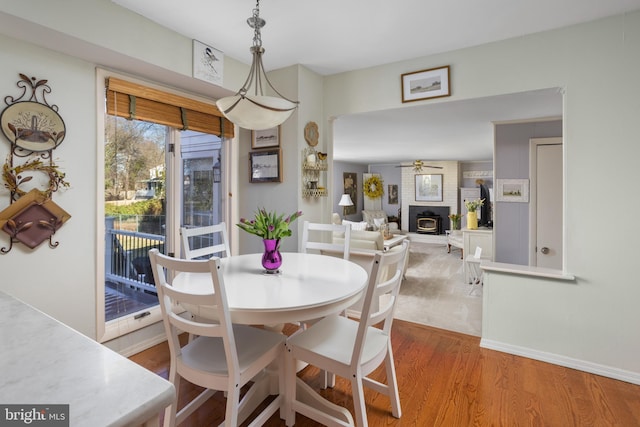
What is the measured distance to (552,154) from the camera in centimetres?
398

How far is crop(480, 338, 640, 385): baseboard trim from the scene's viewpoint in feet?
7.14

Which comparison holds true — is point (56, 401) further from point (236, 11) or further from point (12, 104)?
point (236, 11)

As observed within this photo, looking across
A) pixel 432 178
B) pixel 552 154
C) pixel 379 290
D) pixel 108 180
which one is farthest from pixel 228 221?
pixel 432 178

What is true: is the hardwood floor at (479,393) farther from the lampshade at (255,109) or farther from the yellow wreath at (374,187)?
the yellow wreath at (374,187)

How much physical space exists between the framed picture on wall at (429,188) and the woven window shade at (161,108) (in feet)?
23.8

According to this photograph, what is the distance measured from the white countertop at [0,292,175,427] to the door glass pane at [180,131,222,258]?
87.9 inches

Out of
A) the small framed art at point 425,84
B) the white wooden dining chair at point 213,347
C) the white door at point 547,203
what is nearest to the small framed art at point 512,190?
the white door at point 547,203

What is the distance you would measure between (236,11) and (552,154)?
389 cm

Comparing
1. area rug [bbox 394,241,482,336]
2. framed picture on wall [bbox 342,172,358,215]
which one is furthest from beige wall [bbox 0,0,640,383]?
framed picture on wall [bbox 342,172,358,215]

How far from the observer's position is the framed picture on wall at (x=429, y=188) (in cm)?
912

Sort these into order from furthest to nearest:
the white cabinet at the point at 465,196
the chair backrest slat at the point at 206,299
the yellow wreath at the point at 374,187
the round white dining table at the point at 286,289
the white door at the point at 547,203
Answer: the yellow wreath at the point at 374,187 < the white cabinet at the point at 465,196 < the white door at the point at 547,203 < the round white dining table at the point at 286,289 < the chair backrest slat at the point at 206,299

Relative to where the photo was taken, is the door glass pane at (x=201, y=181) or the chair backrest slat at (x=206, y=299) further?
the door glass pane at (x=201, y=181)

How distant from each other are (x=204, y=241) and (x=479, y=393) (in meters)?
2.56

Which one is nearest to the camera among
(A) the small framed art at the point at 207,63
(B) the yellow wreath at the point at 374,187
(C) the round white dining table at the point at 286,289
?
(C) the round white dining table at the point at 286,289
